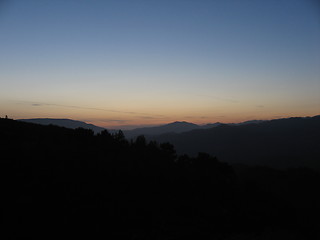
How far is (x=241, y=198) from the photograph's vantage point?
976 inches

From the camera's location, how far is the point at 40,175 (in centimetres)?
1773

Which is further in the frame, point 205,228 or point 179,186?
point 179,186

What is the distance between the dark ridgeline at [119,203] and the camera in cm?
1421

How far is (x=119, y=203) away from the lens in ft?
56.8

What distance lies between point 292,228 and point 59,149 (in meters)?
27.8

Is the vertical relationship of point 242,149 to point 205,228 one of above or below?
below

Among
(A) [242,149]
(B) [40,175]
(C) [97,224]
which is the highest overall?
(B) [40,175]

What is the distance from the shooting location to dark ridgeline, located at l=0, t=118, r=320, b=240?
14211 mm

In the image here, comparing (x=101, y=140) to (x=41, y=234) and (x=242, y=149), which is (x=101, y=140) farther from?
(x=242, y=149)

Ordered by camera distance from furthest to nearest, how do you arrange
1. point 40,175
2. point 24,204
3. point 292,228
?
point 292,228
point 40,175
point 24,204

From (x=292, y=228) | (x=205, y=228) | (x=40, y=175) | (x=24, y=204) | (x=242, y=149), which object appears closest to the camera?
(x=24, y=204)

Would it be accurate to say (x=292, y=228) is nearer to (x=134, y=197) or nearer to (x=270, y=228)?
(x=270, y=228)

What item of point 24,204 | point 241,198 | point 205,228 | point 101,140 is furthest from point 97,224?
point 101,140

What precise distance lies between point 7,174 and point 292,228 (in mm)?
27321
